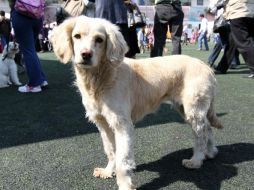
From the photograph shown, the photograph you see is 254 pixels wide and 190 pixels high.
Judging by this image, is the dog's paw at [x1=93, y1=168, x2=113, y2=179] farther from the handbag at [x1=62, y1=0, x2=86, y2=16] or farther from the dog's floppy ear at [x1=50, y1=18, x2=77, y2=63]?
the handbag at [x1=62, y1=0, x2=86, y2=16]

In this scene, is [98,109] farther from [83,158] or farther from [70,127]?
[70,127]

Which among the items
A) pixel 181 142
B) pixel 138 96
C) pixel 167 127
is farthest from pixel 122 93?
pixel 167 127

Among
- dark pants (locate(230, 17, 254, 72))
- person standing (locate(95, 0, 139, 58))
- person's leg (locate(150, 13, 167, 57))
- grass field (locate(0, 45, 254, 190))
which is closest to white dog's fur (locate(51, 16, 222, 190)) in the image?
grass field (locate(0, 45, 254, 190))

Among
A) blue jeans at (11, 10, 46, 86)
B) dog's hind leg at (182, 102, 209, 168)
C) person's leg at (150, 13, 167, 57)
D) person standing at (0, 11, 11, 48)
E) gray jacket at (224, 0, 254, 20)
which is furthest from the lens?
person standing at (0, 11, 11, 48)

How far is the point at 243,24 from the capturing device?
297 inches

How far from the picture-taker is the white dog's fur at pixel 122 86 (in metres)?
2.91

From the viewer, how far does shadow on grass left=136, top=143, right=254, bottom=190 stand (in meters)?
3.31

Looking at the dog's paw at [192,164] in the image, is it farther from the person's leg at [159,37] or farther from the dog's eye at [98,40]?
the person's leg at [159,37]

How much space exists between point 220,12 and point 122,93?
6.68 m

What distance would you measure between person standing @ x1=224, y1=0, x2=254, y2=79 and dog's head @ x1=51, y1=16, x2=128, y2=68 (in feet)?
16.9

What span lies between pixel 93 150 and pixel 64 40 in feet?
4.73

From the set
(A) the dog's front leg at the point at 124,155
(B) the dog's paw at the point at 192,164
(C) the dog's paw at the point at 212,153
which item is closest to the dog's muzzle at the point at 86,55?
(A) the dog's front leg at the point at 124,155

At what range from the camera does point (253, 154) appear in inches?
154

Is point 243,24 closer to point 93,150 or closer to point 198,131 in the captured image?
point 198,131
